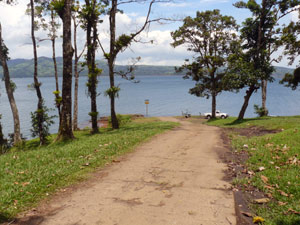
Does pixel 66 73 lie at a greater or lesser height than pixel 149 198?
greater

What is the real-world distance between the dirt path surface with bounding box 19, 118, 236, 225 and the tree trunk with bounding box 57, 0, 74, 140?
734 cm

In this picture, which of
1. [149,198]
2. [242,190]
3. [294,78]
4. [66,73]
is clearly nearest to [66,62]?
[66,73]

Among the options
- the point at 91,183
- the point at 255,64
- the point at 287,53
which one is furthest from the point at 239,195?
the point at 287,53

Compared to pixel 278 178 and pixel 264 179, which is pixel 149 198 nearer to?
pixel 264 179

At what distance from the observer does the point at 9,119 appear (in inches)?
2089

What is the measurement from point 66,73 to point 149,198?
11.0 m

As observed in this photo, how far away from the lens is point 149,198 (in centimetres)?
575

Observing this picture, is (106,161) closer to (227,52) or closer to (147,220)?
(147,220)

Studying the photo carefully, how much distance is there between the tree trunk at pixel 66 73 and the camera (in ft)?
47.3

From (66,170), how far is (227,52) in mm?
32361

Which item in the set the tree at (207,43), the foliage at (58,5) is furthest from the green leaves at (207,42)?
the foliage at (58,5)

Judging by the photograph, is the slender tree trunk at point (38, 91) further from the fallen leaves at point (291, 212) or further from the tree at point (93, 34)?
the fallen leaves at point (291, 212)

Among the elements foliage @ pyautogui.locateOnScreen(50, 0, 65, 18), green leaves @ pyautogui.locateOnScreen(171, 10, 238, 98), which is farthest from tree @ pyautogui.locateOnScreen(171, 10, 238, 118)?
→ foliage @ pyautogui.locateOnScreen(50, 0, 65, 18)

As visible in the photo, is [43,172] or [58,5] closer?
[43,172]
